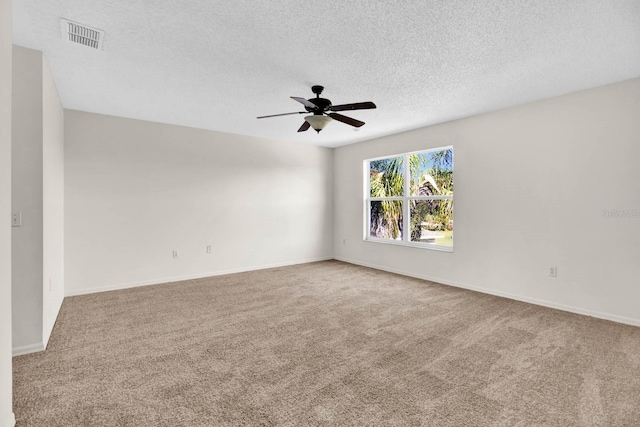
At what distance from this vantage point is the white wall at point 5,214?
1.48 metres

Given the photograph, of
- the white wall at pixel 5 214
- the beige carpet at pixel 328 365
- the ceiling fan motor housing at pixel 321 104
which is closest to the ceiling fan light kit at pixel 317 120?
the ceiling fan motor housing at pixel 321 104

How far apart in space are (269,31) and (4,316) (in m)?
2.27

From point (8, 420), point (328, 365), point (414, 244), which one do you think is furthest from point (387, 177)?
point (8, 420)

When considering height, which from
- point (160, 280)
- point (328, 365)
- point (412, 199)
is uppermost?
point (412, 199)

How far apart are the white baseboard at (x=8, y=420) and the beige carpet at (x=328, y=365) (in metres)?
0.06

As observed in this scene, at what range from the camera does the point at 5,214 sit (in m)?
1.54

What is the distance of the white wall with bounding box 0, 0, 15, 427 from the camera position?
1479 mm

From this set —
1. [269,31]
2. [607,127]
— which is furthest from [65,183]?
[607,127]

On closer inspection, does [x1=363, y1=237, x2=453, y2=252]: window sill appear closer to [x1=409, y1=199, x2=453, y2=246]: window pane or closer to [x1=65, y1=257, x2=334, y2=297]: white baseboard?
[x1=409, y1=199, x2=453, y2=246]: window pane

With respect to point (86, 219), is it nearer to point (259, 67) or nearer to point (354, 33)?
point (259, 67)

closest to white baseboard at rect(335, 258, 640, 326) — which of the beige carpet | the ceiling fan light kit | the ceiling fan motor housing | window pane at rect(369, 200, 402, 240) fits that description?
the beige carpet

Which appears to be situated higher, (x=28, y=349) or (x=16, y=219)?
(x=16, y=219)

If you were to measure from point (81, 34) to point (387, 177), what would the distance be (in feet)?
15.3

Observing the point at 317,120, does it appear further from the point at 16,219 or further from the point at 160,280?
the point at 160,280
